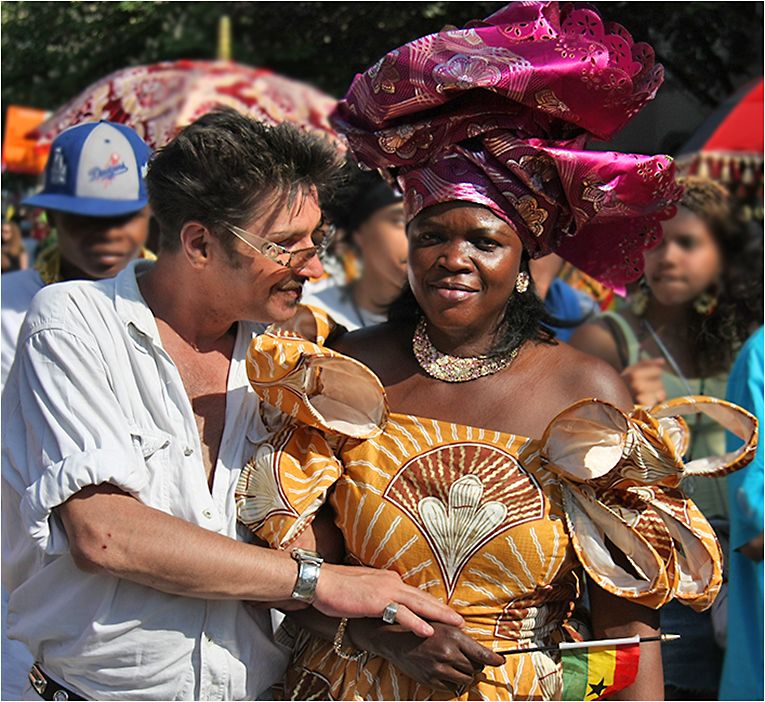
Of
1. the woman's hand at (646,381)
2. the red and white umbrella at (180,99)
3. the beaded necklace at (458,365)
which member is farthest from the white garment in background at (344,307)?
the beaded necklace at (458,365)

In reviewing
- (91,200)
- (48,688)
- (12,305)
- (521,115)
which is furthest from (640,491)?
(91,200)

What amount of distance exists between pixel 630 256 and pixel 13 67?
6.19m

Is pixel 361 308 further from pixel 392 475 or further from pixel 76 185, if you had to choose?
pixel 392 475

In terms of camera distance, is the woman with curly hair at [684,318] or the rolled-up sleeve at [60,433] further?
the woman with curly hair at [684,318]

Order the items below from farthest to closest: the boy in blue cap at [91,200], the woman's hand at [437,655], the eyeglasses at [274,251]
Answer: the boy in blue cap at [91,200] < the eyeglasses at [274,251] < the woman's hand at [437,655]

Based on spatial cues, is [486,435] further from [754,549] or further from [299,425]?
[754,549]

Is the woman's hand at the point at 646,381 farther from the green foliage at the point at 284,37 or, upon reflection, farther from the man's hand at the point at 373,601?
the green foliage at the point at 284,37

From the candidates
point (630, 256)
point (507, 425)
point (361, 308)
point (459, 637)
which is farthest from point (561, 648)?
point (361, 308)

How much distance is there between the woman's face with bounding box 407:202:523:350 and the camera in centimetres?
225

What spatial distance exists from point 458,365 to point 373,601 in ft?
2.24

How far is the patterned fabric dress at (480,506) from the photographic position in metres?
2.09

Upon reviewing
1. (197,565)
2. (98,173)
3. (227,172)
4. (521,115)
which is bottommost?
(197,565)

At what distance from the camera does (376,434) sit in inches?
88.9

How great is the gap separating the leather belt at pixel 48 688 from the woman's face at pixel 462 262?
53.0 inches
